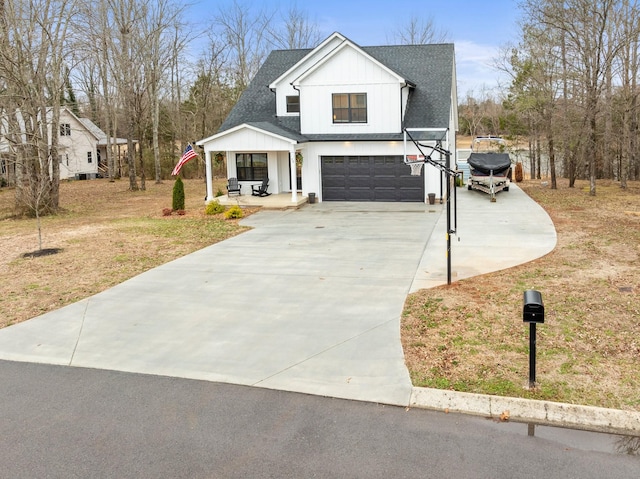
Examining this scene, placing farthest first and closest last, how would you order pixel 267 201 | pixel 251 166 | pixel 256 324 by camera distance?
pixel 251 166
pixel 267 201
pixel 256 324

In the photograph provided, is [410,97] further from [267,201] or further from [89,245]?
[89,245]

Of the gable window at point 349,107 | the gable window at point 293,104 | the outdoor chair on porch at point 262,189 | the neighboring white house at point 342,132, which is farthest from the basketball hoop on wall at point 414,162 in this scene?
the gable window at point 293,104

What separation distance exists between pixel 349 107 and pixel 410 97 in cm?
295

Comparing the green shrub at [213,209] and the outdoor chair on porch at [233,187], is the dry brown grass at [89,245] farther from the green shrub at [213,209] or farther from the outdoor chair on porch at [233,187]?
the outdoor chair on porch at [233,187]

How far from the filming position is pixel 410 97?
23984 mm

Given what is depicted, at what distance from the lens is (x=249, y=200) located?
75.6 ft

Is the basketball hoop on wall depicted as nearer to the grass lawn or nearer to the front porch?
the grass lawn

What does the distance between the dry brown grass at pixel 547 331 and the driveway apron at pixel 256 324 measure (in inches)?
18.5

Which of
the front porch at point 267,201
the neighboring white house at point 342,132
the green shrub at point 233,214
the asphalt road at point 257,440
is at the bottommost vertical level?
the asphalt road at point 257,440

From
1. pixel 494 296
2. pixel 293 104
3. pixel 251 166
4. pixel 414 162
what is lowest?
pixel 494 296

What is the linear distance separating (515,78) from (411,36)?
22.9 meters

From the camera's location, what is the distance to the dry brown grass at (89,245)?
10320 mm

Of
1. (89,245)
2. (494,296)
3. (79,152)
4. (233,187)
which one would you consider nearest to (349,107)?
(233,187)

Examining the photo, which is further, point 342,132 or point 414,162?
point 342,132
